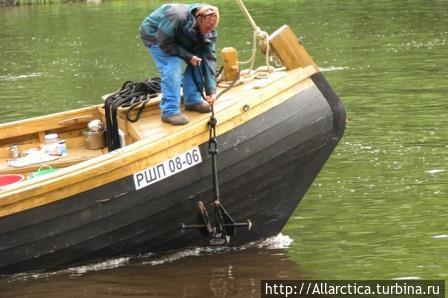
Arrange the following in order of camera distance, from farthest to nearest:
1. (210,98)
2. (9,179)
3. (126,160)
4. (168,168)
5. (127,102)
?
(127,102), (9,179), (210,98), (168,168), (126,160)

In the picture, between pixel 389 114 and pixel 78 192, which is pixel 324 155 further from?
pixel 389 114

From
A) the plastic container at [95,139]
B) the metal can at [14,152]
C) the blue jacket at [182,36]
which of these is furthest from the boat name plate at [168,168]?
the metal can at [14,152]

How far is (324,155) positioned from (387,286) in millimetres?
1466

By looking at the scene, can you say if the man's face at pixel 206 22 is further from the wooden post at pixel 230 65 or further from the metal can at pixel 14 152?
the metal can at pixel 14 152

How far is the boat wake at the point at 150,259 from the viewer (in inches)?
337

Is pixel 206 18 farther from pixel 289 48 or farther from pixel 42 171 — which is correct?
pixel 42 171

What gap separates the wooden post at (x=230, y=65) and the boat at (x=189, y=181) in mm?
311

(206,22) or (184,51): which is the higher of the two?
(206,22)

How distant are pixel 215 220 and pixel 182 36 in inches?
63.5

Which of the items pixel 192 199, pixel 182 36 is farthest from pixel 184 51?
pixel 192 199

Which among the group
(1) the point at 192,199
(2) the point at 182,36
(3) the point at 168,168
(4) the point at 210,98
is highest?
(2) the point at 182,36

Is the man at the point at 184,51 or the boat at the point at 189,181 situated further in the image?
the man at the point at 184,51

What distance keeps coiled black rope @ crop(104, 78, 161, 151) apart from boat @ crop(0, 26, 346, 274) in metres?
0.07

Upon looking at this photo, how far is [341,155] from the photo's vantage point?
12789 mm
